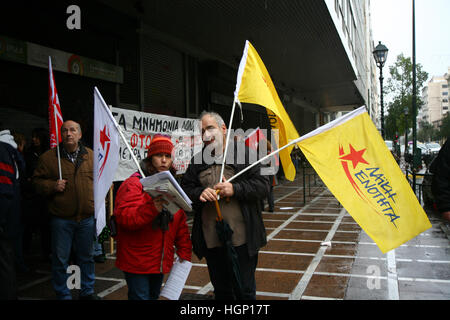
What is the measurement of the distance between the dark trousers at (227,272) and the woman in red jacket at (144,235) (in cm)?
35

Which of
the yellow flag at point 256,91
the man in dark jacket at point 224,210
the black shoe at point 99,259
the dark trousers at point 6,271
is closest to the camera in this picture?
the dark trousers at point 6,271

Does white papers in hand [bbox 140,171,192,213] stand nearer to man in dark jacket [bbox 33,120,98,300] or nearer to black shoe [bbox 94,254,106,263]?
man in dark jacket [bbox 33,120,98,300]

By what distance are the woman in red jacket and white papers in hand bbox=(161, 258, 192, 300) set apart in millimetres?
63

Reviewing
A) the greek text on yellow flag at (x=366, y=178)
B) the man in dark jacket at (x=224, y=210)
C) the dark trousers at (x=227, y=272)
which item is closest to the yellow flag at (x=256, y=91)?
the greek text on yellow flag at (x=366, y=178)

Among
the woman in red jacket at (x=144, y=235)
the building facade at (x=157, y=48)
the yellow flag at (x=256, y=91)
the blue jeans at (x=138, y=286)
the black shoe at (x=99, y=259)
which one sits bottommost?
the black shoe at (x=99, y=259)

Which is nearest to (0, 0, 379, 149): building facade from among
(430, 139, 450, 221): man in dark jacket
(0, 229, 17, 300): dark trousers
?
(0, 229, 17, 300): dark trousers

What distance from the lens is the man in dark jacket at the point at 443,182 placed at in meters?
2.95

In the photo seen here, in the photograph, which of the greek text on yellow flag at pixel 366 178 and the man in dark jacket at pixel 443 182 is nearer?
the greek text on yellow flag at pixel 366 178

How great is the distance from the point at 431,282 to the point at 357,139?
9.31ft

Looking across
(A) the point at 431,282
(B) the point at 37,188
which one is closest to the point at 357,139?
(A) the point at 431,282

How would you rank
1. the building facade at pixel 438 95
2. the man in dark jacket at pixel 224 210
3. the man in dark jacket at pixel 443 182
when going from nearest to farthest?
the man in dark jacket at pixel 224 210
the man in dark jacket at pixel 443 182
the building facade at pixel 438 95

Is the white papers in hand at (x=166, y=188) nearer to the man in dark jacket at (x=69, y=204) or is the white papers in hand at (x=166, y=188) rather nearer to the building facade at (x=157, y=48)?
the man in dark jacket at (x=69, y=204)

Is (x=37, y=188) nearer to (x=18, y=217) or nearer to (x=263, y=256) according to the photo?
(x=18, y=217)

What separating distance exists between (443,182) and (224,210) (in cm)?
182
